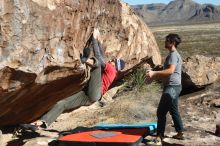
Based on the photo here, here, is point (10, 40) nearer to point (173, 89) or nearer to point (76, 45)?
point (76, 45)

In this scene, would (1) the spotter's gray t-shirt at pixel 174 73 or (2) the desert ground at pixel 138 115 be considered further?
(2) the desert ground at pixel 138 115

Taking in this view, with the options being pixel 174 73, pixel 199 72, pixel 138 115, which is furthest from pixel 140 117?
pixel 199 72

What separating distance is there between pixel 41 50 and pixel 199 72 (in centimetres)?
556

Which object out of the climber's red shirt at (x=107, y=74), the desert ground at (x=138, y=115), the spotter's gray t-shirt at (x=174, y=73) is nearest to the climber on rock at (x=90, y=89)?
the climber's red shirt at (x=107, y=74)

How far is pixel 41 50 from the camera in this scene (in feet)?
22.7

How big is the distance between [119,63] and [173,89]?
125 centimetres

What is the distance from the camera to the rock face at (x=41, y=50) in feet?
21.4

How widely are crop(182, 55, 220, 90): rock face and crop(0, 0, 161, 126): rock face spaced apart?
2963mm

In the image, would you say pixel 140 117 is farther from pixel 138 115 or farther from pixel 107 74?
pixel 107 74

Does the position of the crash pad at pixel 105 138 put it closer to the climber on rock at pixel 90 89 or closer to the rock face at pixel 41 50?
the climber on rock at pixel 90 89

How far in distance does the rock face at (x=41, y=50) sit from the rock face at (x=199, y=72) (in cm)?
296

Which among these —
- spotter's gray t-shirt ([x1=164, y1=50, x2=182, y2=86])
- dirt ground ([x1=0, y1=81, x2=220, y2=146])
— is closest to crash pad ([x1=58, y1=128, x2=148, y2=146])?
dirt ground ([x1=0, y1=81, x2=220, y2=146])

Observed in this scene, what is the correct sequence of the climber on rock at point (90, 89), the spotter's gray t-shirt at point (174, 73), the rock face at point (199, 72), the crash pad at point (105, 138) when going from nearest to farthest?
1. the crash pad at point (105, 138)
2. the spotter's gray t-shirt at point (174, 73)
3. the climber on rock at point (90, 89)
4. the rock face at point (199, 72)

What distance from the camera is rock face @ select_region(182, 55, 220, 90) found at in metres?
11.5
